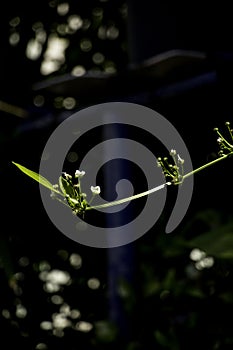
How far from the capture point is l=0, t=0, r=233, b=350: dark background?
2.95m

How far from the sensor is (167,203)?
123 inches

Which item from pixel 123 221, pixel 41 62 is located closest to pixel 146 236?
pixel 123 221

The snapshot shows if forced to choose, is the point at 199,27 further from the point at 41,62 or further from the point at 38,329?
the point at 38,329

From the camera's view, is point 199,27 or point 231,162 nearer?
point 231,162

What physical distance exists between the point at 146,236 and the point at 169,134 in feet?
2.46

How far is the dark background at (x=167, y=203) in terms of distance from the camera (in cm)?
295

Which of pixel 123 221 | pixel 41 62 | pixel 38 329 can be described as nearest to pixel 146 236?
pixel 123 221

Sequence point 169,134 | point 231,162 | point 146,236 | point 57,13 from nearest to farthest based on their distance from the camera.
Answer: point 169,134 < point 231,162 < point 146,236 < point 57,13

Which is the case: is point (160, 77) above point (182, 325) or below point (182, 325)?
above

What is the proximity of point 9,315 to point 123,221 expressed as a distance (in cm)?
83

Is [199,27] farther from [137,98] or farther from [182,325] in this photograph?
[182,325]

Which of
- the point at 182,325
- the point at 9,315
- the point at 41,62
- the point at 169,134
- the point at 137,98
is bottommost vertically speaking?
the point at 182,325

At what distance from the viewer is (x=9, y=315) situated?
11.7ft

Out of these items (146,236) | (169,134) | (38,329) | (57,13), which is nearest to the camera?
(169,134)
